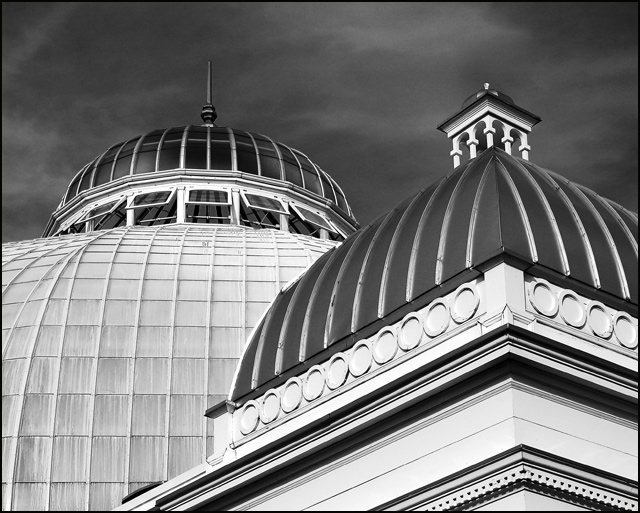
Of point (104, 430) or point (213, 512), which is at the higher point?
point (104, 430)

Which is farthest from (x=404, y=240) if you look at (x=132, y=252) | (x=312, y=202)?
(x=312, y=202)

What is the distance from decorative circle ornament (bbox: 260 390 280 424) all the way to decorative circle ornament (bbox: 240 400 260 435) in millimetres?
183

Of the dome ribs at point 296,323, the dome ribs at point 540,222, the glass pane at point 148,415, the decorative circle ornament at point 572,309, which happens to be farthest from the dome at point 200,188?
the decorative circle ornament at point 572,309

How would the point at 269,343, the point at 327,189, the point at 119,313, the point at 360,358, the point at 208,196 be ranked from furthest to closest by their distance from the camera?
1. the point at 327,189
2. the point at 208,196
3. the point at 119,313
4. the point at 269,343
5. the point at 360,358

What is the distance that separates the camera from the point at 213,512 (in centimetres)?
2398

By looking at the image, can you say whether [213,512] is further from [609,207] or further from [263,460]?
[609,207]

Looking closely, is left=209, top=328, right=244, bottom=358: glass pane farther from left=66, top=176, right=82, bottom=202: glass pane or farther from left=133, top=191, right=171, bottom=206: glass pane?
left=66, top=176, right=82, bottom=202: glass pane

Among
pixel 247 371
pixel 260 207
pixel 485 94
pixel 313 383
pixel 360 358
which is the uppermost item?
pixel 260 207

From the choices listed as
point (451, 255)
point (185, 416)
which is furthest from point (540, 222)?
point (185, 416)

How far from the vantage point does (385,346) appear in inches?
878

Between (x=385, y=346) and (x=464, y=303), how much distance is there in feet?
5.78

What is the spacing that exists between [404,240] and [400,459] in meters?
4.13

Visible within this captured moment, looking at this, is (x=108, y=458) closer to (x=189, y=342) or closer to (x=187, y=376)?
(x=187, y=376)

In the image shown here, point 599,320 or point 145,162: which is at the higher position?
point 145,162
